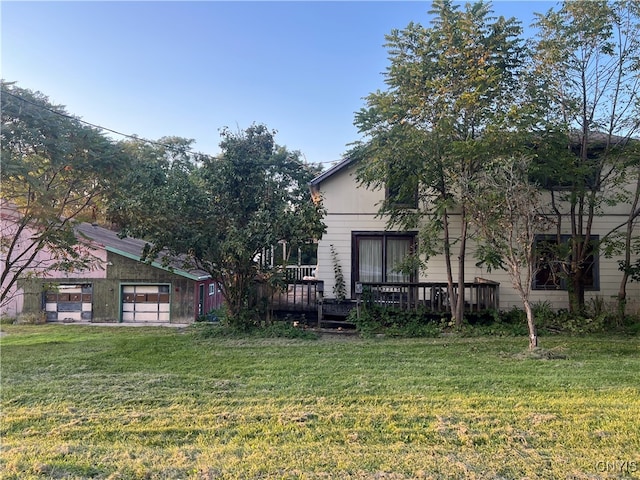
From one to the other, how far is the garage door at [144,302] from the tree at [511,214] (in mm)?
10584

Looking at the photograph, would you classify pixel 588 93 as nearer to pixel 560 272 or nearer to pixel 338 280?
pixel 560 272

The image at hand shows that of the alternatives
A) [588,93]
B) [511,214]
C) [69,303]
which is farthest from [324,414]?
[69,303]

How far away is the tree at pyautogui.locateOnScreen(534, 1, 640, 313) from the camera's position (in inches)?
343

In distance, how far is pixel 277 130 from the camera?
9.56 m

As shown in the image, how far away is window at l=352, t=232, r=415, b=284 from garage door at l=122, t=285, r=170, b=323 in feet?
22.4

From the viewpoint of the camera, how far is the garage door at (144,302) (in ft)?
44.2

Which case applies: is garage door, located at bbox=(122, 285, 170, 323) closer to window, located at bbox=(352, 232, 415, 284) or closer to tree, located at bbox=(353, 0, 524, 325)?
window, located at bbox=(352, 232, 415, 284)

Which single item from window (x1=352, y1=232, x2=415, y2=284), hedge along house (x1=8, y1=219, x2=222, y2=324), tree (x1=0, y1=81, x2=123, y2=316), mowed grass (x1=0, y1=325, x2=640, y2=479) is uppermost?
tree (x1=0, y1=81, x2=123, y2=316)

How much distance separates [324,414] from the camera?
3.96 metres

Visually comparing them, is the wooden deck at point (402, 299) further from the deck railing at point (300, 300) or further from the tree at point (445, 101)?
the tree at point (445, 101)

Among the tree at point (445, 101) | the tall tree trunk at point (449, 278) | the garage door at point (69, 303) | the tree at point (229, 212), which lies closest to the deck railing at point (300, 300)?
the tree at point (229, 212)

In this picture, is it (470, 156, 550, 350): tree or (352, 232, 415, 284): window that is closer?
(470, 156, 550, 350): tree

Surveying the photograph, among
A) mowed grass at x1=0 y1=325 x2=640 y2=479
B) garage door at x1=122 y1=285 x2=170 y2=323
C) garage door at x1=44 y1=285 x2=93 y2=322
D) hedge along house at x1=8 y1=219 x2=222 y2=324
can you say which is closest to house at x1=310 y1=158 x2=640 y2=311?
mowed grass at x1=0 y1=325 x2=640 y2=479

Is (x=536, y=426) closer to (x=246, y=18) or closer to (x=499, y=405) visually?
(x=499, y=405)
